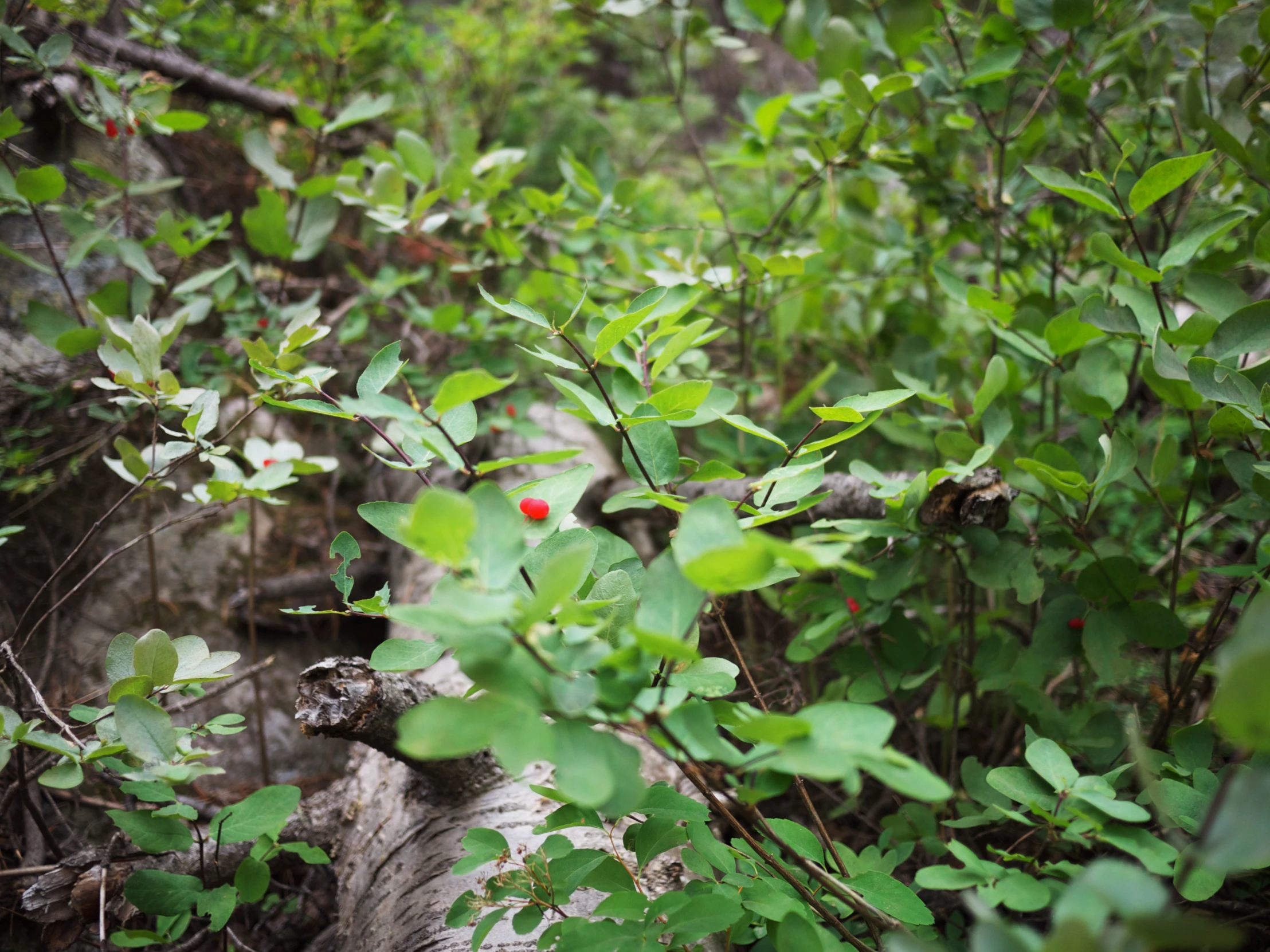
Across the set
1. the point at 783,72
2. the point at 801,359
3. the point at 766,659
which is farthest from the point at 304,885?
the point at 783,72

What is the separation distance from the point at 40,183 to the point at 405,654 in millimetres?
1120

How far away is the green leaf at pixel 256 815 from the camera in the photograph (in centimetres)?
85

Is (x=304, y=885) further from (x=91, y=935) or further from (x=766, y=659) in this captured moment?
(x=766, y=659)

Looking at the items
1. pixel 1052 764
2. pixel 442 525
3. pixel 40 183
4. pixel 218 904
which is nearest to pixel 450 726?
pixel 442 525

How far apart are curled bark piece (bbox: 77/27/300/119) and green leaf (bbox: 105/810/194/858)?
68.0 inches

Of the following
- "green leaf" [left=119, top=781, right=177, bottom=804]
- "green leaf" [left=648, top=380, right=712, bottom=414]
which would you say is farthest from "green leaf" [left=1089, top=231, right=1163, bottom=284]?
"green leaf" [left=119, top=781, right=177, bottom=804]

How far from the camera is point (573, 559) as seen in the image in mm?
432

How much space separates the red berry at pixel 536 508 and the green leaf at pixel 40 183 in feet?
3.48

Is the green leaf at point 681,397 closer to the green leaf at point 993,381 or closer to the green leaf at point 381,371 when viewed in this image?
the green leaf at point 381,371

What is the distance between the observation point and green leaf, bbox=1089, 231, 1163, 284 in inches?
33.1

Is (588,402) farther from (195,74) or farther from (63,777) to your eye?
(195,74)

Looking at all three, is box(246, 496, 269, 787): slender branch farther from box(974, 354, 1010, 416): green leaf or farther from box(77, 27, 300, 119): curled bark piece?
box(77, 27, 300, 119): curled bark piece

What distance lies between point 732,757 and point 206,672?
2.07 ft

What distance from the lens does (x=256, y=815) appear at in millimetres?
883
